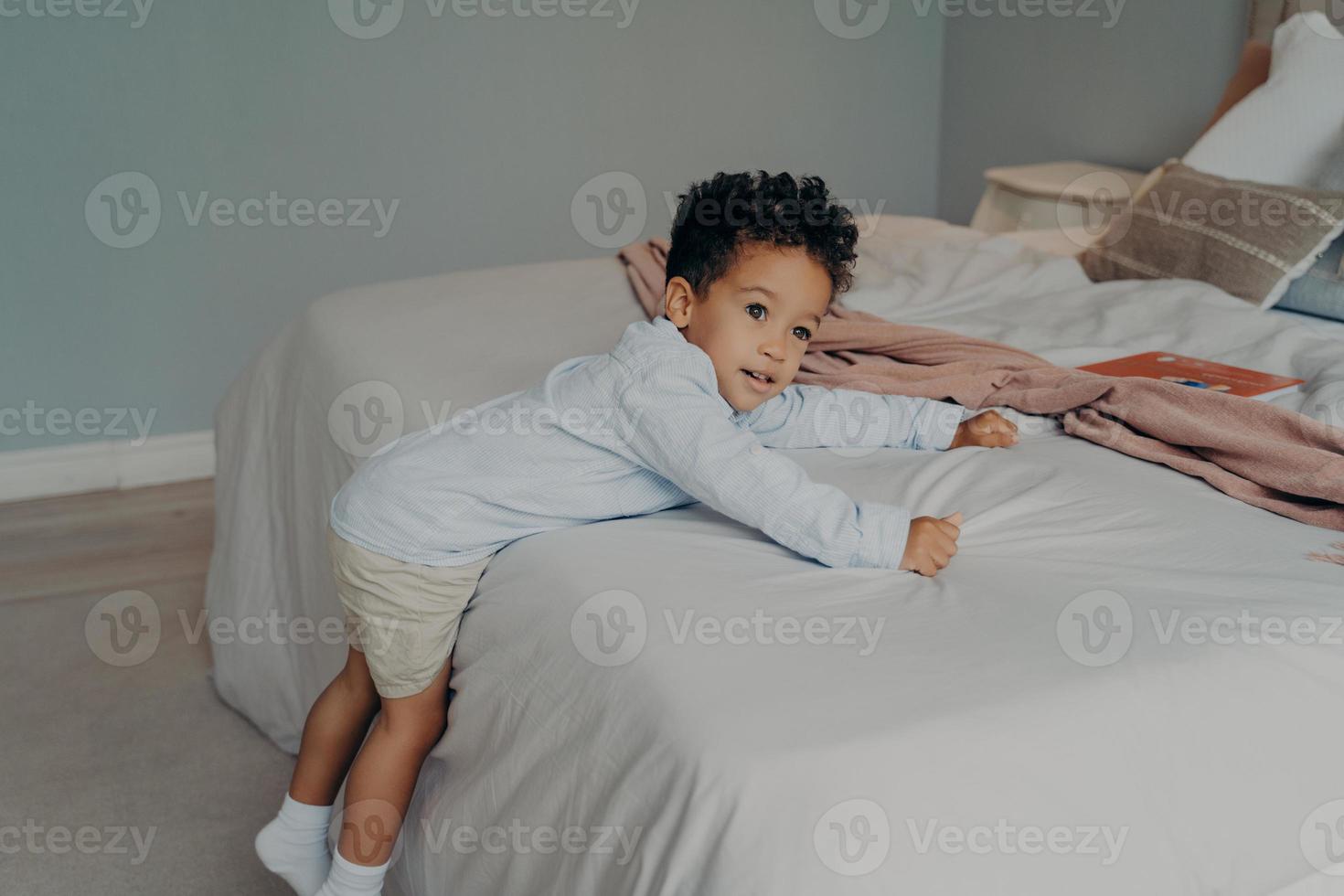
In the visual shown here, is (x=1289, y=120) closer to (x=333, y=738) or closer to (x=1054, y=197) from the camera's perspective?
(x=1054, y=197)

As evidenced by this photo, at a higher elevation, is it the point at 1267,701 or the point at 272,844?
the point at 1267,701

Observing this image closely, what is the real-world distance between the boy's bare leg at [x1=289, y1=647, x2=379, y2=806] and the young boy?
0.07 metres

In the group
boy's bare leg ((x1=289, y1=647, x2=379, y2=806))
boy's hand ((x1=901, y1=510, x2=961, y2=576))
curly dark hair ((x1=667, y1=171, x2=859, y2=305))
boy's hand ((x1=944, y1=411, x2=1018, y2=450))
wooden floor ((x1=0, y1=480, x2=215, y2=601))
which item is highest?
curly dark hair ((x1=667, y1=171, x2=859, y2=305))

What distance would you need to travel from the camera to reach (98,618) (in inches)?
95.2

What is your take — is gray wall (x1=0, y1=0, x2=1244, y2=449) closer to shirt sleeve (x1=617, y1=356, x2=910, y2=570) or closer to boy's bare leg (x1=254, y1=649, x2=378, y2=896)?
boy's bare leg (x1=254, y1=649, x2=378, y2=896)

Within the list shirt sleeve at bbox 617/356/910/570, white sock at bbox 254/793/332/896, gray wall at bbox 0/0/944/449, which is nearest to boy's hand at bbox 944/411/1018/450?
shirt sleeve at bbox 617/356/910/570

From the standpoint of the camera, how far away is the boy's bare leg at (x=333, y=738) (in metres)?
1.41

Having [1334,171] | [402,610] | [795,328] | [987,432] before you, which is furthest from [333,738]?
[1334,171]

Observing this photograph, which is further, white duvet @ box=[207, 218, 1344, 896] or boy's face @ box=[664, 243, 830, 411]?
boy's face @ box=[664, 243, 830, 411]

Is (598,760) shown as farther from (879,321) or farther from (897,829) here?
(879,321)

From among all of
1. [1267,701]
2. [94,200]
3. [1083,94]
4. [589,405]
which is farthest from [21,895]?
[1083,94]

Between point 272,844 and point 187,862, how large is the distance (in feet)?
1.35

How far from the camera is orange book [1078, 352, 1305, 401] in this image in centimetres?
154

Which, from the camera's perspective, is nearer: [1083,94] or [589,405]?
[589,405]
